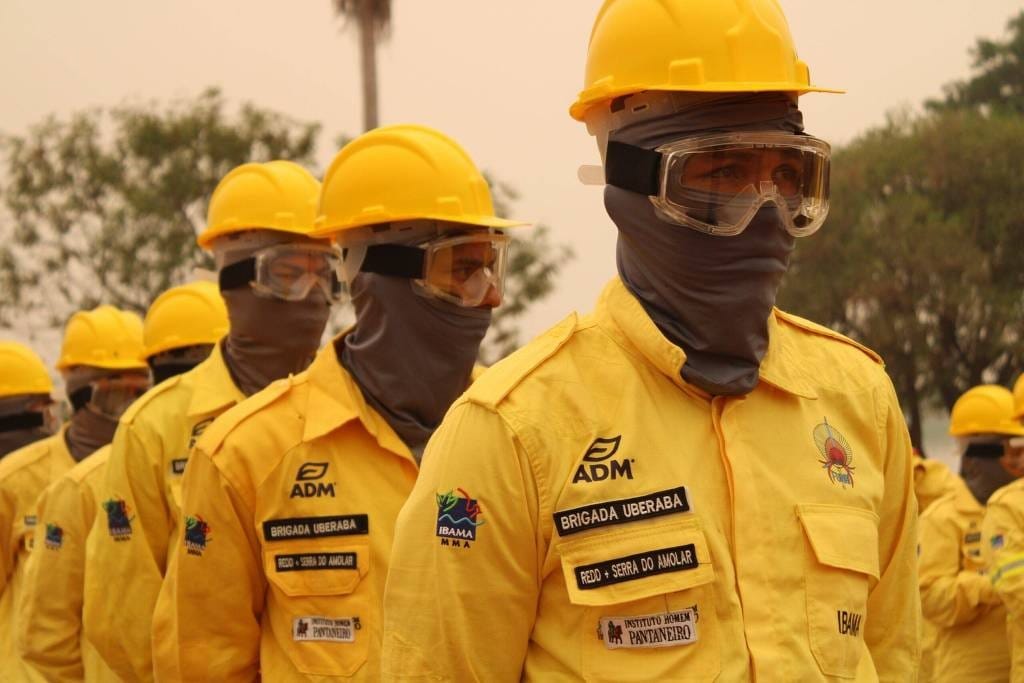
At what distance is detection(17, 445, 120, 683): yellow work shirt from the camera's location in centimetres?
820

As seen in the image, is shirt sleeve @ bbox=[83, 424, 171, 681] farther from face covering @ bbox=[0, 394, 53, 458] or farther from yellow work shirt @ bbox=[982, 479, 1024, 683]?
face covering @ bbox=[0, 394, 53, 458]

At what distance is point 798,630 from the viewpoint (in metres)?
3.41

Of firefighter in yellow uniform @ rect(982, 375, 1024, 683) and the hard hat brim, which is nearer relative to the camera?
the hard hat brim

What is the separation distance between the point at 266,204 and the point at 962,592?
569cm

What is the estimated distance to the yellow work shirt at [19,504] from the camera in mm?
9734

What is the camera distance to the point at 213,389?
7105mm

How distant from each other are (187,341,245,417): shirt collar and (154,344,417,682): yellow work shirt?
1645 mm

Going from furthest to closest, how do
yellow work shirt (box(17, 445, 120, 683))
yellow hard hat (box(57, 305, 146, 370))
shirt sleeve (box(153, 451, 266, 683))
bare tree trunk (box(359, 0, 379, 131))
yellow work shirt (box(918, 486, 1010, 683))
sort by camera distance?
bare tree trunk (box(359, 0, 379, 131)) < yellow work shirt (box(918, 486, 1010, 683)) < yellow hard hat (box(57, 305, 146, 370)) < yellow work shirt (box(17, 445, 120, 683)) < shirt sleeve (box(153, 451, 266, 683))

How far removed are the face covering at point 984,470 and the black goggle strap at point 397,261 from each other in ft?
23.6

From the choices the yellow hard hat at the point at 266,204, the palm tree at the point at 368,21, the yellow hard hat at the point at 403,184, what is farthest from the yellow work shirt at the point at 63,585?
the palm tree at the point at 368,21

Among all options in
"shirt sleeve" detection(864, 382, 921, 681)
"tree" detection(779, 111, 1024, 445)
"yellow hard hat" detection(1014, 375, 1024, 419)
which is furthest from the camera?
"tree" detection(779, 111, 1024, 445)

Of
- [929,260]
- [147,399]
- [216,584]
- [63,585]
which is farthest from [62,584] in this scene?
[929,260]

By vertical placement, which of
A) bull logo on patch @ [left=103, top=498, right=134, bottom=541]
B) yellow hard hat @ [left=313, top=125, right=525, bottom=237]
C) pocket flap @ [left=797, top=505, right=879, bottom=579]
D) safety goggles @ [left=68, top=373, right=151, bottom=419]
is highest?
yellow hard hat @ [left=313, top=125, right=525, bottom=237]

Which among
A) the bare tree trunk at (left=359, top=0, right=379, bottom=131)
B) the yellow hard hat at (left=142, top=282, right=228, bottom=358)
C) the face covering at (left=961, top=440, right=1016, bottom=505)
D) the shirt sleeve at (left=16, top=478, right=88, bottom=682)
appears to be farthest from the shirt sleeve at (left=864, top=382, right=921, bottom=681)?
the bare tree trunk at (left=359, top=0, right=379, bottom=131)
